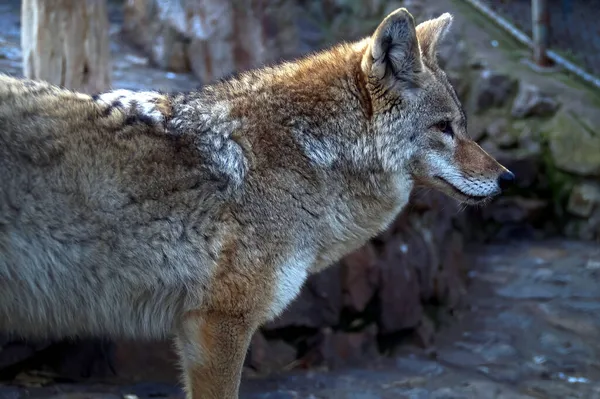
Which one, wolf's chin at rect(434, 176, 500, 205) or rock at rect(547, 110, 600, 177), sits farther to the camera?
rock at rect(547, 110, 600, 177)

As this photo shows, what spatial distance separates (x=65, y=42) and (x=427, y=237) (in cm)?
301

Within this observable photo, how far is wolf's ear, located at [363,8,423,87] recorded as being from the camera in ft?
12.4

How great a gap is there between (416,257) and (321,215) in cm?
253

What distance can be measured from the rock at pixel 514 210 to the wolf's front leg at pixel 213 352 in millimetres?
5151

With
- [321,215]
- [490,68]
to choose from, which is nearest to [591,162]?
[490,68]

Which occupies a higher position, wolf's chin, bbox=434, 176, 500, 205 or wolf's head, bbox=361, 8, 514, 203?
wolf's head, bbox=361, 8, 514, 203

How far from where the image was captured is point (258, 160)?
12.4 ft

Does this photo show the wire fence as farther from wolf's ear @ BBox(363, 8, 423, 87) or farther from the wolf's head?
wolf's ear @ BBox(363, 8, 423, 87)

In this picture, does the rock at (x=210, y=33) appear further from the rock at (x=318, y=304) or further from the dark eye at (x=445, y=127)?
the dark eye at (x=445, y=127)

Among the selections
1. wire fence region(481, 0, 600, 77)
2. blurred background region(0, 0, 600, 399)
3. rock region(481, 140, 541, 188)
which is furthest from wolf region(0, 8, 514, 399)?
wire fence region(481, 0, 600, 77)

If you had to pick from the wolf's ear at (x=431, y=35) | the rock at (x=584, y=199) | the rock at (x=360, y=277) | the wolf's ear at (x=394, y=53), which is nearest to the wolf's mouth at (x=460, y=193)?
the wolf's ear at (x=394, y=53)

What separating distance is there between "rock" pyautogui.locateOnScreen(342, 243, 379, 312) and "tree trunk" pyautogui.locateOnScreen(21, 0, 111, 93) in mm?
2171

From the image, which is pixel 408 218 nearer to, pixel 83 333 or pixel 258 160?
pixel 258 160

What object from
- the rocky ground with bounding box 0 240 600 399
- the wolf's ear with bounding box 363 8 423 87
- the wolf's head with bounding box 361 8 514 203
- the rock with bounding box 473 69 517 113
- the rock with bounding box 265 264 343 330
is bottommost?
the rocky ground with bounding box 0 240 600 399
